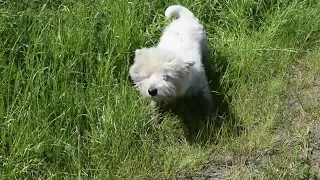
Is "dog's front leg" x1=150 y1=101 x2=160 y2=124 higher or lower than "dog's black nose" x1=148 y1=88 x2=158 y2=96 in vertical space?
lower

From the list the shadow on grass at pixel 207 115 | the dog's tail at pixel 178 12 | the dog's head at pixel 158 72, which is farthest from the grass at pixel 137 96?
the dog's head at pixel 158 72

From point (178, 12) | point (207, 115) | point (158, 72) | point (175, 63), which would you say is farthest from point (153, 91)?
point (178, 12)

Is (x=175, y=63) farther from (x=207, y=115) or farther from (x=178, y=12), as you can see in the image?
(x=178, y=12)

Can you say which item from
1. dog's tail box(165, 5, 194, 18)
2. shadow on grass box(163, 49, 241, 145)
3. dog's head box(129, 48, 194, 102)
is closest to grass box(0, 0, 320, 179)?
shadow on grass box(163, 49, 241, 145)

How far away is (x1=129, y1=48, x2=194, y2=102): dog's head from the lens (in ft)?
11.8

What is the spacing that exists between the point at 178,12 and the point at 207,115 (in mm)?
1007

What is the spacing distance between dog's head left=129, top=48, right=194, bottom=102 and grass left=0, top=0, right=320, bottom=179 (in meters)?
0.29

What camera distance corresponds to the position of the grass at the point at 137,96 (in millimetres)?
3525

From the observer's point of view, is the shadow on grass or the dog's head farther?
the shadow on grass

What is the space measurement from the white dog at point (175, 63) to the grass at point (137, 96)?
21 cm

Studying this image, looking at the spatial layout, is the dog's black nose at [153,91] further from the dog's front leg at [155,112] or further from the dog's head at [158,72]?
the dog's front leg at [155,112]

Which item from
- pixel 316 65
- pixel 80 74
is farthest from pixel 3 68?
pixel 316 65

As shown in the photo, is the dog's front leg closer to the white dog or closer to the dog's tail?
the white dog

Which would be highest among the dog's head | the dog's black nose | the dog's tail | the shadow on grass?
the dog's tail
